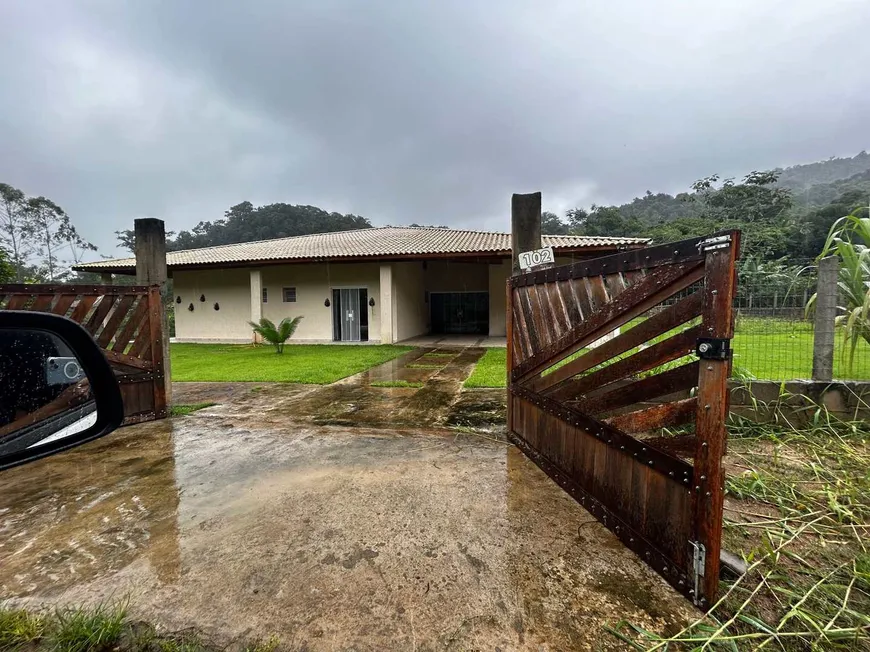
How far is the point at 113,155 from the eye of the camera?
28.2 m

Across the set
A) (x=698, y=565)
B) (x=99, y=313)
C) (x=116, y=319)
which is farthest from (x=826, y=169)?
(x=99, y=313)

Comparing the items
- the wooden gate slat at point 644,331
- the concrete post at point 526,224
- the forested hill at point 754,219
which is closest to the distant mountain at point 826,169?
the forested hill at point 754,219

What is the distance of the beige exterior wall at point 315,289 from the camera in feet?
45.1

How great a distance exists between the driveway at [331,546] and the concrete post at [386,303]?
30.6 feet

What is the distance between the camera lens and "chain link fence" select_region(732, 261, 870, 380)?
11.6ft

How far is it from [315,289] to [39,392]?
1347 centimetres

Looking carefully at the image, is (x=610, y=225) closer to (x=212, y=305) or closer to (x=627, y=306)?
(x=212, y=305)

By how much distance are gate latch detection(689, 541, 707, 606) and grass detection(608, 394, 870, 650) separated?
0.08m

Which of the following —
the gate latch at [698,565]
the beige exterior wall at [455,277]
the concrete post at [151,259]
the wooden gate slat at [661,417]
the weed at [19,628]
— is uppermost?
the beige exterior wall at [455,277]

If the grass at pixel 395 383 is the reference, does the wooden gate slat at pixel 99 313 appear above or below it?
above

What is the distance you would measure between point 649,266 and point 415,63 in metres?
16.4

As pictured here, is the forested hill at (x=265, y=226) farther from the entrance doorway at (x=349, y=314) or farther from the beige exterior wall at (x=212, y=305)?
the entrance doorway at (x=349, y=314)

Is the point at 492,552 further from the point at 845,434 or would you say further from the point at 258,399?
the point at 258,399

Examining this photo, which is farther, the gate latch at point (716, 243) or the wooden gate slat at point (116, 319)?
the wooden gate slat at point (116, 319)
